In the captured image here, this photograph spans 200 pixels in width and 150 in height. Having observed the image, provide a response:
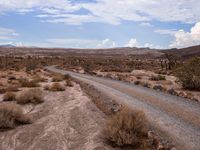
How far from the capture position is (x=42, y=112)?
17.0 m

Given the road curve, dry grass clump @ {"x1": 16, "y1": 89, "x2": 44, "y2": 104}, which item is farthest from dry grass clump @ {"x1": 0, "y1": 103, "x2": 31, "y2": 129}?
the road curve

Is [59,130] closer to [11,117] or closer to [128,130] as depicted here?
[11,117]

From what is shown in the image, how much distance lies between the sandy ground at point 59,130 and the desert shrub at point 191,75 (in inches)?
531

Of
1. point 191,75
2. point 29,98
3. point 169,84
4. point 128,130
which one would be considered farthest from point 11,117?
point 169,84

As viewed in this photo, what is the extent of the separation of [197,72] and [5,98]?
17.2 metres

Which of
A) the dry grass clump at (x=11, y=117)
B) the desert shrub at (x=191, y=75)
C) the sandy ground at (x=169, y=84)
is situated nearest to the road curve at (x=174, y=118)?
the sandy ground at (x=169, y=84)

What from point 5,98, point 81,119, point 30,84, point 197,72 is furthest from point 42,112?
point 197,72

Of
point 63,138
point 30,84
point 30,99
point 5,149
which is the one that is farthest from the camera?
point 30,84

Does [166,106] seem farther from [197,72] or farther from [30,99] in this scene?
[197,72]

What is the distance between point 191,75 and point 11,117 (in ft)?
64.4

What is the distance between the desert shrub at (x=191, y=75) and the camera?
95.3 feet

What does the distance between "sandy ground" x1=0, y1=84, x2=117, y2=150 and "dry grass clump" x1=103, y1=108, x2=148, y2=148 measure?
0.41 meters

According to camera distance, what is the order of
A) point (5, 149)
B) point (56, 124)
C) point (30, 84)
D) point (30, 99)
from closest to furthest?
point (5, 149), point (56, 124), point (30, 99), point (30, 84)

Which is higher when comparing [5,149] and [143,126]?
[143,126]
